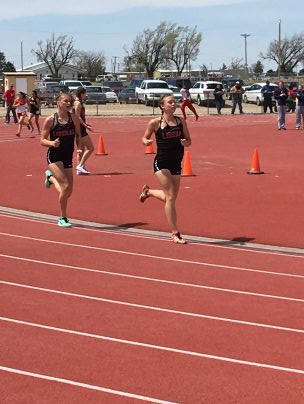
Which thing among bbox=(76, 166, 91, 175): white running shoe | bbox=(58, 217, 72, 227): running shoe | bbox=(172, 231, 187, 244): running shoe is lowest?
bbox=(172, 231, 187, 244): running shoe

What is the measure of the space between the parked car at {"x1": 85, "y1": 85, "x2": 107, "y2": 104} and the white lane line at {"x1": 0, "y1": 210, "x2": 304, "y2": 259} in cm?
4549

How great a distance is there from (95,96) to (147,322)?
52.0 meters

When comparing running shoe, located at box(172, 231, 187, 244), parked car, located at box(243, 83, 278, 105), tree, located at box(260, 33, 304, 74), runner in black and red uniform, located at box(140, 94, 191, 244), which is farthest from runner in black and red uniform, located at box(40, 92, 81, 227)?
tree, located at box(260, 33, 304, 74)

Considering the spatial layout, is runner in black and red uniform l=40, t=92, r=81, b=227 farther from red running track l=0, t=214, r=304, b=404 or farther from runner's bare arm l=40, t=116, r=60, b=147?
red running track l=0, t=214, r=304, b=404

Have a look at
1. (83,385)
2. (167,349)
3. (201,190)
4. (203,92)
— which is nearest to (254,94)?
(203,92)

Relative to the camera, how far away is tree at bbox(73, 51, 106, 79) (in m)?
126

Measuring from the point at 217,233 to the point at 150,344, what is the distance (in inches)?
200

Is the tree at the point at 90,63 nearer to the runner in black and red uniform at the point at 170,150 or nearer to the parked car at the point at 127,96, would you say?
the parked car at the point at 127,96

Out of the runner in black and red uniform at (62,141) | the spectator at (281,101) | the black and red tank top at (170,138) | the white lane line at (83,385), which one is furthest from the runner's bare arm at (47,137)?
the spectator at (281,101)

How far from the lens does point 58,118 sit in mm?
11562

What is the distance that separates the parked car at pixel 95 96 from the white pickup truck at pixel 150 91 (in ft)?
7.48

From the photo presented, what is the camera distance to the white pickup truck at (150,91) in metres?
54.9

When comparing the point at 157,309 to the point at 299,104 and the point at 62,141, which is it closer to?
the point at 62,141

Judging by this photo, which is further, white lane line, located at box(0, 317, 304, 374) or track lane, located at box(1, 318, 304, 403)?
white lane line, located at box(0, 317, 304, 374)
